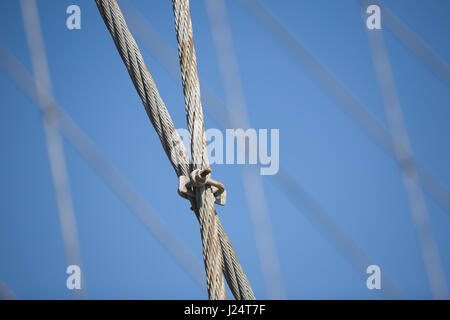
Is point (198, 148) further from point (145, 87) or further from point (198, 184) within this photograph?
point (145, 87)

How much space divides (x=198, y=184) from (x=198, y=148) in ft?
0.27

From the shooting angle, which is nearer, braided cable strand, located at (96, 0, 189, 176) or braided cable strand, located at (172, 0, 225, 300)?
braided cable strand, located at (172, 0, 225, 300)

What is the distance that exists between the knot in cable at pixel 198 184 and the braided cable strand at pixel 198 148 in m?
0.01

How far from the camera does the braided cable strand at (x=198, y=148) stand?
37.4 inches

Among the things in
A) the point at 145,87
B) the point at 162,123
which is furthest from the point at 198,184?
the point at 145,87

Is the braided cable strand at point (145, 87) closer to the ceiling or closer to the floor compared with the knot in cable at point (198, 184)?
closer to the ceiling

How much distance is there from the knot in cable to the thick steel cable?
0.02 m

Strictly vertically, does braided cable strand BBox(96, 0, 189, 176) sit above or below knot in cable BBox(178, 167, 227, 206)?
above

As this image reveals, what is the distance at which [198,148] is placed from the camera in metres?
1.02

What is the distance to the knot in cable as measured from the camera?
3.29 ft
